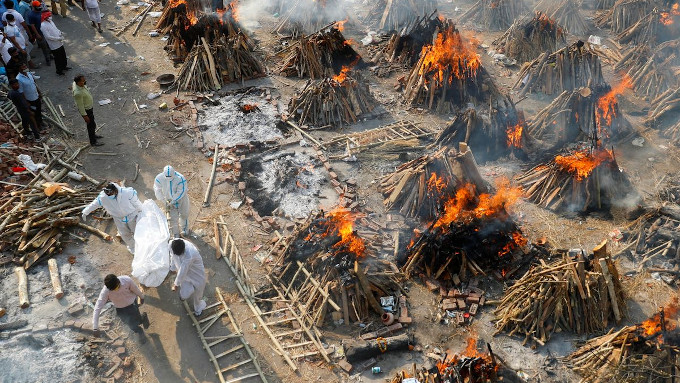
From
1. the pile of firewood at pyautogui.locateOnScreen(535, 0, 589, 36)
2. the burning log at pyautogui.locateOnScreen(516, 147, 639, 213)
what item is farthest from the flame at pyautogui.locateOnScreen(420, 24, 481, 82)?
the pile of firewood at pyautogui.locateOnScreen(535, 0, 589, 36)

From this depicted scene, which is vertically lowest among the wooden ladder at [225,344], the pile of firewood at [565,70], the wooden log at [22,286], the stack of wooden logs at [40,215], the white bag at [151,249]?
the wooden ladder at [225,344]

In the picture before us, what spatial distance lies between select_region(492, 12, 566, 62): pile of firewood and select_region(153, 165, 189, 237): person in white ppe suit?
13.0 meters

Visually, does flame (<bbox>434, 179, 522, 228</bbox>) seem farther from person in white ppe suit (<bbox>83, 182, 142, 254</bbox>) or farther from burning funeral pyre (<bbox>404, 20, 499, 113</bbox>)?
person in white ppe suit (<bbox>83, 182, 142, 254</bbox>)

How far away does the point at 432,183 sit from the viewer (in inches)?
466

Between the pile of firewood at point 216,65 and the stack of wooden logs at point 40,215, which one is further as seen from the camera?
the pile of firewood at point 216,65

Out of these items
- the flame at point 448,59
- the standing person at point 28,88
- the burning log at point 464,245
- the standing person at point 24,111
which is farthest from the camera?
the flame at point 448,59

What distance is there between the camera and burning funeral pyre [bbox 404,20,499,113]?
15.8m

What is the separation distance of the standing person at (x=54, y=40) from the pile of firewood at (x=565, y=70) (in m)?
14.3

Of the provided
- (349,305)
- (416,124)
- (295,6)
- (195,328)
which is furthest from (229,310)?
(295,6)

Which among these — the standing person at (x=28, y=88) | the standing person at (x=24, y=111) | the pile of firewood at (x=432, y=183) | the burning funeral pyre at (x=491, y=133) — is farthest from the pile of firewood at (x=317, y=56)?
the standing person at (x=24, y=111)

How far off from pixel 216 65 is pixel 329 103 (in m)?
4.09

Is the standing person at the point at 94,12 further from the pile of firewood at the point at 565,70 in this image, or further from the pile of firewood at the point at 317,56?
the pile of firewood at the point at 565,70

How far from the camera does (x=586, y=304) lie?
30.8 feet

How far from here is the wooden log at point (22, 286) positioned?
953 centimetres
